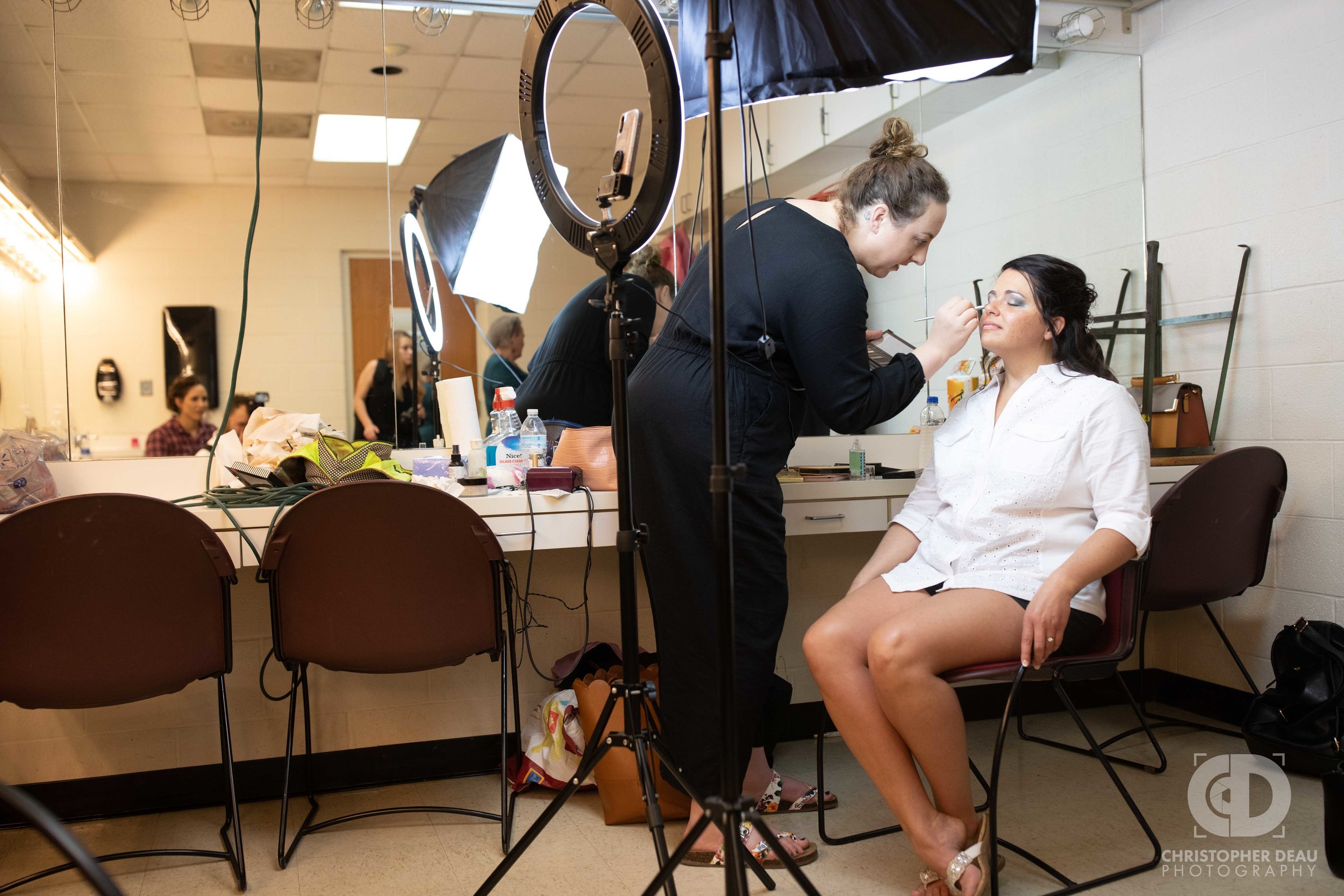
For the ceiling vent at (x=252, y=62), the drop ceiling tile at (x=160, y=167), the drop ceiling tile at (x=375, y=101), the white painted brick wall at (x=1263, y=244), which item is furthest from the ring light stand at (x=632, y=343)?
the white painted brick wall at (x=1263, y=244)

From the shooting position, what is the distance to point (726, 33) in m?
1.24

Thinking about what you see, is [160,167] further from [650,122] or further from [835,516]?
[835,516]

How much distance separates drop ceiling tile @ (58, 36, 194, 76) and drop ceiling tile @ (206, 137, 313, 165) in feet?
0.64

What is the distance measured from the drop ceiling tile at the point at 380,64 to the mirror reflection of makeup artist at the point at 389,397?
27.3 inches

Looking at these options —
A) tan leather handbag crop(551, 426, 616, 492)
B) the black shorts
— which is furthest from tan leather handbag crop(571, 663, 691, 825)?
the black shorts

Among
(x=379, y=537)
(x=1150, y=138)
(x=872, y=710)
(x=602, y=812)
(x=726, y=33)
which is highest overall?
(x=1150, y=138)

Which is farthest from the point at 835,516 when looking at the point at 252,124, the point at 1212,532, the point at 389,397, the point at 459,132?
the point at 252,124

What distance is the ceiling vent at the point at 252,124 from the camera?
2506 mm

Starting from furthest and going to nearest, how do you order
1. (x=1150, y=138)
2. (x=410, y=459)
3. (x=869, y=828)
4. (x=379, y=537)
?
(x=1150, y=138)
(x=410, y=459)
(x=869, y=828)
(x=379, y=537)

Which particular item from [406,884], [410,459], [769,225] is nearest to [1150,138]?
[769,225]

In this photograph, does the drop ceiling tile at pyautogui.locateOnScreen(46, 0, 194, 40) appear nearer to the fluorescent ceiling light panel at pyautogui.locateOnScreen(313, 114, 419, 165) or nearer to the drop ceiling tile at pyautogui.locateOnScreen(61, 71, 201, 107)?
the drop ceiling tile at pyautogui.locateOnScreen(61, 71, 201, 107)

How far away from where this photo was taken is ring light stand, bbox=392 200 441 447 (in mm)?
2627

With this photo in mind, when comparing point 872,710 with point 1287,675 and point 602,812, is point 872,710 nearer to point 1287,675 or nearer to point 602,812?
point 602,812

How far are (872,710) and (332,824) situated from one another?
1295 mm
